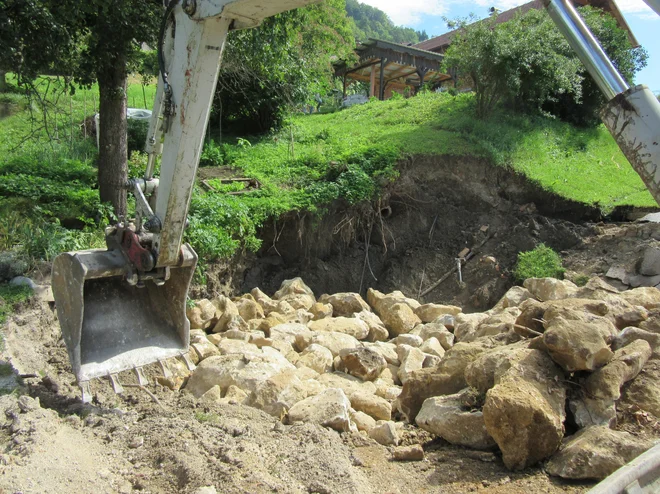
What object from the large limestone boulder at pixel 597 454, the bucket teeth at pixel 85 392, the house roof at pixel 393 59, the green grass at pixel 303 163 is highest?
the house roof at pixel 393 59

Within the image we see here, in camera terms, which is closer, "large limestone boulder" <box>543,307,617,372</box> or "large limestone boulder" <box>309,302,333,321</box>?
"large limestone boulder" <box>543,307,617,372</box>

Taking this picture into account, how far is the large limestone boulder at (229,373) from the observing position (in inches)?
200

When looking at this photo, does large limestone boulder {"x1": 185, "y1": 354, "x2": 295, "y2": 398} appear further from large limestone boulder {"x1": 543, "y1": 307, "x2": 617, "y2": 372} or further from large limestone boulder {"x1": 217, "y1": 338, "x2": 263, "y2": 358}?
large limestone boulder {"x1": 543, "y1": 307, "x2": 617, "y2": 372}

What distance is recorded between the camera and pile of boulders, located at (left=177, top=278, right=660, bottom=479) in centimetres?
386

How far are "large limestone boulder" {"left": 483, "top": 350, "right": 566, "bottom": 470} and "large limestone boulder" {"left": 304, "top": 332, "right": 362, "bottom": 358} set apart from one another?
283 cm

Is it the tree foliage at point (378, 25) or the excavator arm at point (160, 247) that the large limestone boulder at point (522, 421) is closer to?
the excavator arm at point (160, 247)

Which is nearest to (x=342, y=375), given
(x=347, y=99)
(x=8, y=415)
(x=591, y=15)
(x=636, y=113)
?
(x=8, y=415)

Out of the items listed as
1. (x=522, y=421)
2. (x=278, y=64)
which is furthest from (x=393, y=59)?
(x=522, y=421)

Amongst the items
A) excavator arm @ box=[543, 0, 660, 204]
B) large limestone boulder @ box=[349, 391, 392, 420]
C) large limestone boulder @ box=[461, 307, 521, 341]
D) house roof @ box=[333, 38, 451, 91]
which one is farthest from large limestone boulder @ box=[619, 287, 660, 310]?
house roof @ box=[333, 38, 451, 91]

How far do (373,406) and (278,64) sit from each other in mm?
6331

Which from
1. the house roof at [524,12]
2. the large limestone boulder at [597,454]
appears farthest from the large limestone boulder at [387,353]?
the house roof at [524,12]

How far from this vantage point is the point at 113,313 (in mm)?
4598

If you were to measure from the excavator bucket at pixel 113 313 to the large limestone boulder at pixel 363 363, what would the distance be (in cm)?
201

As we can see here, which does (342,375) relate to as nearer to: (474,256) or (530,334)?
(530,334)
